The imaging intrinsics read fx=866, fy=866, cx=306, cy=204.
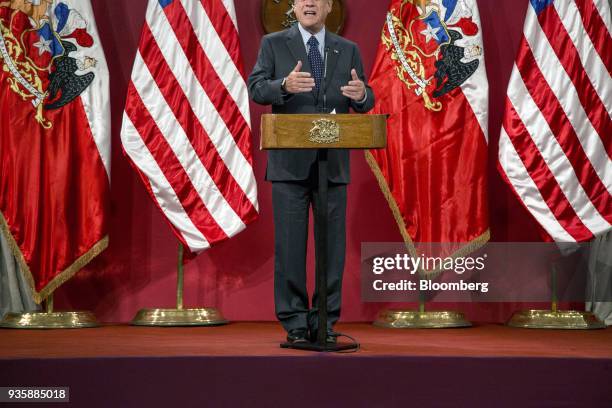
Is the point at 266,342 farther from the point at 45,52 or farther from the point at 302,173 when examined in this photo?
the point at 45,52

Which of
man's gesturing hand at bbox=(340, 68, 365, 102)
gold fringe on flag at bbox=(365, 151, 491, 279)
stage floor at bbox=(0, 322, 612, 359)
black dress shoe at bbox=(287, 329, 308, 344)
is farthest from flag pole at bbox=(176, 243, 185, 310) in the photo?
man's gesturing hand at bbox=(340, 68, 365, 102)

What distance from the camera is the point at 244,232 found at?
4.86 m

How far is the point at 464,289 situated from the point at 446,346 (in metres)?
1.48

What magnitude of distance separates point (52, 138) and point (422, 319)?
2097 millimetres

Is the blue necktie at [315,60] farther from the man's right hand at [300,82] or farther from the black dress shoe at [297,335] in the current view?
the black dress shoe at [297,335]

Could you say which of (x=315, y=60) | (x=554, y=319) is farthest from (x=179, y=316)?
(x=554, y=319)

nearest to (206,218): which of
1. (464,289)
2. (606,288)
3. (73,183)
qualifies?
(73,183)

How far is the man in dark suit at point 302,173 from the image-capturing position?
342cm

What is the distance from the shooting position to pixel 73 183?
4.49 metres

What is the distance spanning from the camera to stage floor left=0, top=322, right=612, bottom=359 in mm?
3105

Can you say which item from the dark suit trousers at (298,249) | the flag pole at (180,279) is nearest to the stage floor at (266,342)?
the dark suit trousers at (298,249)

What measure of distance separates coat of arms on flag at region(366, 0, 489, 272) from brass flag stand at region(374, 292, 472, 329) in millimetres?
318

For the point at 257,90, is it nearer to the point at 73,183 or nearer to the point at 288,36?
the point at 288,36

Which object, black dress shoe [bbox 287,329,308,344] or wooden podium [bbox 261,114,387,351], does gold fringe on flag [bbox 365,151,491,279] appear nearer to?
black dress shoe [bbox 287,329,308,344]
